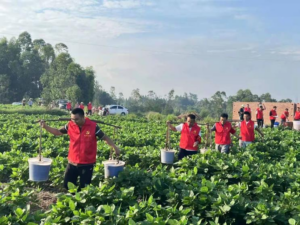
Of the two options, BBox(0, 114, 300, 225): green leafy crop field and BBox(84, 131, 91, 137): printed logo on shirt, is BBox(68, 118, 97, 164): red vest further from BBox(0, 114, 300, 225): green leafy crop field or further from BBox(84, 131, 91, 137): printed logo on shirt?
BBox(0, 114, 300, 225): green leafy crop field

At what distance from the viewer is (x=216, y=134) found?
371 inches

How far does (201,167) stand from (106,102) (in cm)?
6241

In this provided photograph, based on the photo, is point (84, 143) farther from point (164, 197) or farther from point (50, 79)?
point (50, 79)

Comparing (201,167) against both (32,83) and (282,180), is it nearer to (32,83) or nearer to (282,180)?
(282,180)

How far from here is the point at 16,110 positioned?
1131 inches

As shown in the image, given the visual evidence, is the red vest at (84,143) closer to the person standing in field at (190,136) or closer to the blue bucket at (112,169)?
the blue bucket at (112,169)

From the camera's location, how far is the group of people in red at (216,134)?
26.6 feet

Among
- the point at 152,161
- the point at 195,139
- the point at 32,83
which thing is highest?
the point at 32,83

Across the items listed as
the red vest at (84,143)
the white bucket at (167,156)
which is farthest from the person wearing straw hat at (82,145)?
the white bucket at (167,156)

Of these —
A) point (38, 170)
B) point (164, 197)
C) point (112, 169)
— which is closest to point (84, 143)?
point (112, 169)

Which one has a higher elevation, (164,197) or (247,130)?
(247,130)

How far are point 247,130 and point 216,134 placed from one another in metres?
1.51

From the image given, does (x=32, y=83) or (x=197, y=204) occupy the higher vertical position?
(x=32, y=83)

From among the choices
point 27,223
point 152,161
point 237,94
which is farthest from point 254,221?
point 237,94
